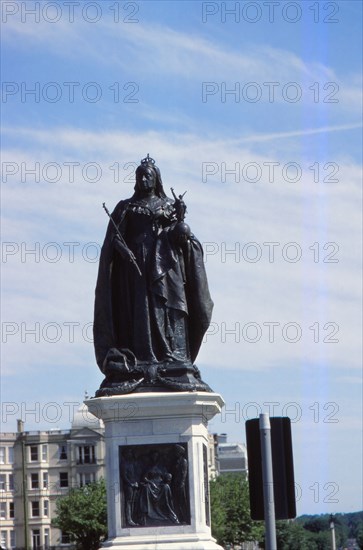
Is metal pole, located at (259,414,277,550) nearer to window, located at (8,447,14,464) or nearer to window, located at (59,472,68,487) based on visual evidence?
window, located at (59,472,68,487)

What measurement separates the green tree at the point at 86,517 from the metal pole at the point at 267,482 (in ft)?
303

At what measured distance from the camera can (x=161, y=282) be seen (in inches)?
1005

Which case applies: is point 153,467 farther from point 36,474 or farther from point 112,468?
point 36,474

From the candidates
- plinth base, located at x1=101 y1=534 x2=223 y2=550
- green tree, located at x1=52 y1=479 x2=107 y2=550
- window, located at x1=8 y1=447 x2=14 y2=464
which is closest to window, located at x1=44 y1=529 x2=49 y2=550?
window, located at x1=8 y1=447 x2=14 y2=464

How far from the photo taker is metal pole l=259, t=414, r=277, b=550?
17641 millimetres

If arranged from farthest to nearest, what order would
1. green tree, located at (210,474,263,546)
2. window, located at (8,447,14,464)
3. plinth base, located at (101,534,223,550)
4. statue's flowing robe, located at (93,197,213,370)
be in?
window, located at (8,447,14,464) → green tree, located at (210,474,263,546) → statue's flowing robe, located at (93,197,213,370) → plinth base, located at (101,534,223,550)

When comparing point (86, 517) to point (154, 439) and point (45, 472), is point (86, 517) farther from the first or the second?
point (154, 439)

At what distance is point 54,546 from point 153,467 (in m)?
142

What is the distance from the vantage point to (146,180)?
26203mm

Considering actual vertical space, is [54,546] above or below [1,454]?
below

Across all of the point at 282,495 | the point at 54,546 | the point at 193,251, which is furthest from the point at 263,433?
the point at 54,546

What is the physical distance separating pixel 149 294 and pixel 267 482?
8213 mm

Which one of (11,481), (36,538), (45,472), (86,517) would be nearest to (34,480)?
(45,472)

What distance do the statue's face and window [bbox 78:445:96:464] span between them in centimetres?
14055
